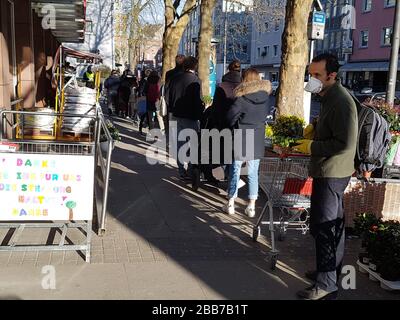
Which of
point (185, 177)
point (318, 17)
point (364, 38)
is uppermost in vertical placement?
point (364, 38)

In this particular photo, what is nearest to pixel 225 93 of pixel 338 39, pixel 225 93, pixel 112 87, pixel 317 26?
pixel 225 93

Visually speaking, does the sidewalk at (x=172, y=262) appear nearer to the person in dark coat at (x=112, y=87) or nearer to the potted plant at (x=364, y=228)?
the potted plant at (x=364, y=228)

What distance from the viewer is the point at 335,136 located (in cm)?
392

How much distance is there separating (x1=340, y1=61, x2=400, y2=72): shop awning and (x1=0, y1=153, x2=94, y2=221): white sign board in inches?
1554

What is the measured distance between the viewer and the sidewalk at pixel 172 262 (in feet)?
13.7

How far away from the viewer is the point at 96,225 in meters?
5.96

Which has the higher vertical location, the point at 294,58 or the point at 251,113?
the point at 294,58

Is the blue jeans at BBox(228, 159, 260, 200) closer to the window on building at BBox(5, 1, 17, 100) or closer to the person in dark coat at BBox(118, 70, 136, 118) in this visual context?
the window on building at BBox(5, 1, 17, 100)

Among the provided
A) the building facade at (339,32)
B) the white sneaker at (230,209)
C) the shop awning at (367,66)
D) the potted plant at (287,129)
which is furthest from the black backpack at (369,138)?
the building facade at (339,32)

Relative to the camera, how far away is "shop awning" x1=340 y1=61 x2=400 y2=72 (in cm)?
4181

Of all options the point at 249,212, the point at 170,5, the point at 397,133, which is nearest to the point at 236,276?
the point at 249,212

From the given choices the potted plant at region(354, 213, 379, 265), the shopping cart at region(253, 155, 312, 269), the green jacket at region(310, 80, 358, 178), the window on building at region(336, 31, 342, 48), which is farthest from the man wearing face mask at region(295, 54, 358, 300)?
the window on building at region(336, 31, 342, 48)

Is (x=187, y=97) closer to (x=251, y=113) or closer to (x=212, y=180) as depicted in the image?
(x=212, y=180)

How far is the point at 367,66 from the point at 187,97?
40.1 m
